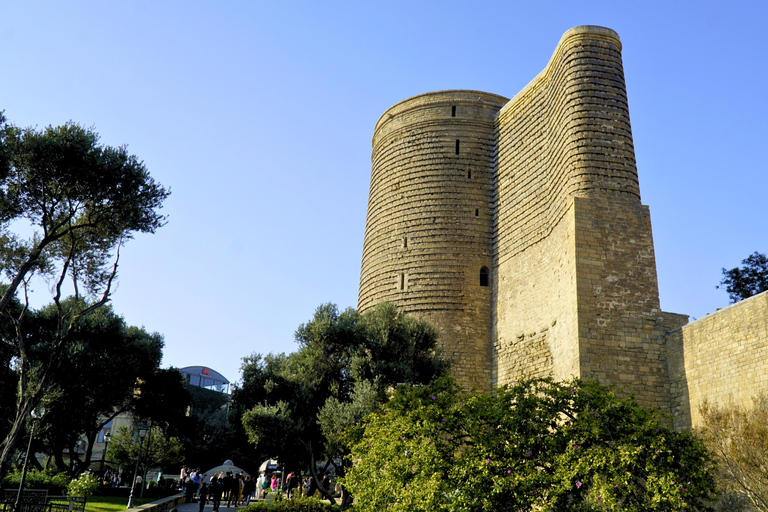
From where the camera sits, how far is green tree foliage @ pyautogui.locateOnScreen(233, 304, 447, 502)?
1390 cm

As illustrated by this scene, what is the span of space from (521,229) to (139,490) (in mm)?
12497

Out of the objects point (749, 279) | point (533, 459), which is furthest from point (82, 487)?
point (749, 279)

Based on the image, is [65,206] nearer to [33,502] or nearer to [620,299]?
[33,502]

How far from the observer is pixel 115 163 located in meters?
13.1

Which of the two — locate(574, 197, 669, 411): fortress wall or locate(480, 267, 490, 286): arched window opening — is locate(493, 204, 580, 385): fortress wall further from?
locate(480, 267, 490, 286): arched window opening

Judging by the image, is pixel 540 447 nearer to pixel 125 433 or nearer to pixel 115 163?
pixel 115 163

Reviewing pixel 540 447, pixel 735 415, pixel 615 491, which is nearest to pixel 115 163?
pixel 540 447

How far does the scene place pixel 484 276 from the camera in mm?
18156

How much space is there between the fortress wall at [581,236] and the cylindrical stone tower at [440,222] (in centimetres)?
84

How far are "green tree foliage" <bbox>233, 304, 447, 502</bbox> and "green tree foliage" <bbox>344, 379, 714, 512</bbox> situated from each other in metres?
5.21

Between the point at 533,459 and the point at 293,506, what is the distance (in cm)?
557

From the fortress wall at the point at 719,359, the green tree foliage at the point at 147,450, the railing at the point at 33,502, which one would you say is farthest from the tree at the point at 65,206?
the fortress wall at the point at 719,359

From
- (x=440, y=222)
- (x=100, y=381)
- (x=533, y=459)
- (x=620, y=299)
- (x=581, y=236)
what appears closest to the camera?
(x=533, y=459)

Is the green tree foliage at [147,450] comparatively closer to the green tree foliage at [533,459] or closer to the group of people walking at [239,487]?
the group of people walking at [239,487]
